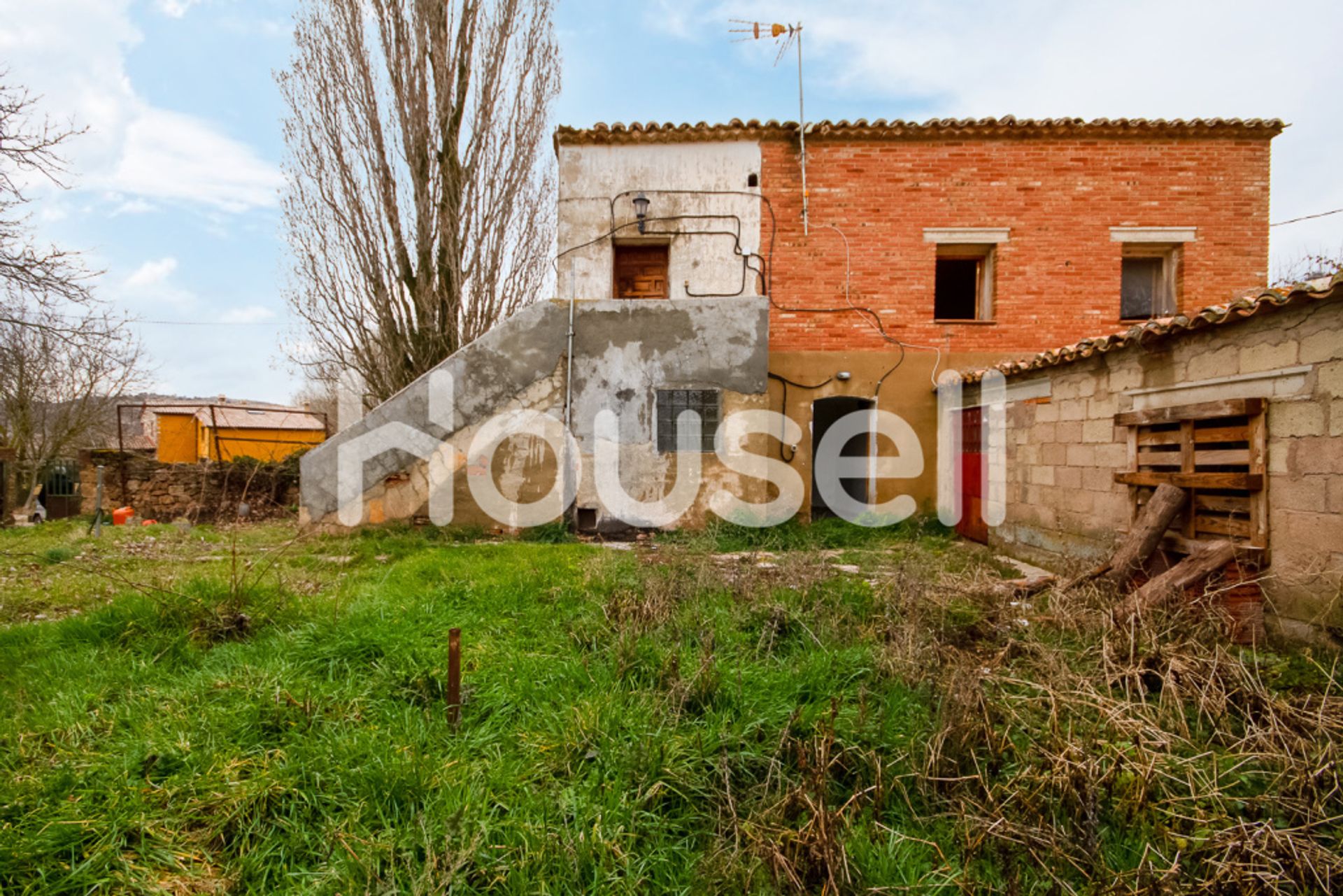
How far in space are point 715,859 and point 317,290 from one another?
1068cm

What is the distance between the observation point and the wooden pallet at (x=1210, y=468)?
13.8ft

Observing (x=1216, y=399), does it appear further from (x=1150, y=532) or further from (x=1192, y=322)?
(x=1150, y=532)

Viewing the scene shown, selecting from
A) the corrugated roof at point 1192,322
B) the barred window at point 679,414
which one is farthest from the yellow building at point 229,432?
the corrugated roof at point 1192,322

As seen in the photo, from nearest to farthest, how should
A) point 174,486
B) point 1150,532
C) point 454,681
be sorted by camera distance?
point 454,681 → point 1150,532 → point 174,486

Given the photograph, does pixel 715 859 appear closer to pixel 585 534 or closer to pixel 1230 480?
pixel 1230 480

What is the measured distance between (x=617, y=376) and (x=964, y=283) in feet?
21.2

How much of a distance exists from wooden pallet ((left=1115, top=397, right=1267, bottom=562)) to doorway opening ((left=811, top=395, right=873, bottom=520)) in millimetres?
4179

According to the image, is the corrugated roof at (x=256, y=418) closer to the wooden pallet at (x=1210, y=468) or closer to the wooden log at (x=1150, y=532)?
the wooden log at (x=1150, y=532)

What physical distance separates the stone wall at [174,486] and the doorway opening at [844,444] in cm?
935

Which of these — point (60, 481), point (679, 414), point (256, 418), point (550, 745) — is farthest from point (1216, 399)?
point (60, 481)

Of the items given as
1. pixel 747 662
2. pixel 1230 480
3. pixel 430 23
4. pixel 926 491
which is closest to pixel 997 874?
pixel 747 662

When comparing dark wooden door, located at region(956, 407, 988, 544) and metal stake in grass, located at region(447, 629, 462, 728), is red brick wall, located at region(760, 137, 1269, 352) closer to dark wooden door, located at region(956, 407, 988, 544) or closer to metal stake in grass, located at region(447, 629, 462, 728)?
dark wooden door, located at region(956, 407, 988, 544)

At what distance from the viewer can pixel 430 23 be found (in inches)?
380

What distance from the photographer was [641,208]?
9.41m
